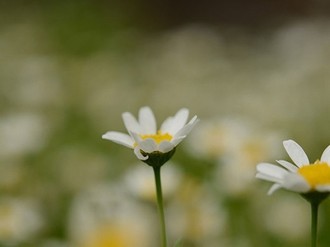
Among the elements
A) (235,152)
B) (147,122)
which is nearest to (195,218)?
(235,152)

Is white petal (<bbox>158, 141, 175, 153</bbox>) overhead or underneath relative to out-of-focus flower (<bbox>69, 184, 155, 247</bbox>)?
overhead

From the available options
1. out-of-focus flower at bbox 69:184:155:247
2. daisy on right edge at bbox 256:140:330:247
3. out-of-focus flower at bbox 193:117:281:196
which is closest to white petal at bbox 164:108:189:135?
daisy on right edge at bbox 256:140:330:247

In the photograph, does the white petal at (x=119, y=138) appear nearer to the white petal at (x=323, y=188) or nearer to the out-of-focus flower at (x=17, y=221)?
the white petal at (x=323, y=188)

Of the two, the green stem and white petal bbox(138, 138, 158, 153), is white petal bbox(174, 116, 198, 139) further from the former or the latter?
the green stem

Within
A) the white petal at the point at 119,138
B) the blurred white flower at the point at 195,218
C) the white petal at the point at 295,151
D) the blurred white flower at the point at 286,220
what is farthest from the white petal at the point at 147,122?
the blurred white flower at the point at 286,220

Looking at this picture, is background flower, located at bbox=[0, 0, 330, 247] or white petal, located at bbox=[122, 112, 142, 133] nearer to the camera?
white petal, located at bbox=[122, 112, 142, 133]

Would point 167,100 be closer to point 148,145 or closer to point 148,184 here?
point 148,184

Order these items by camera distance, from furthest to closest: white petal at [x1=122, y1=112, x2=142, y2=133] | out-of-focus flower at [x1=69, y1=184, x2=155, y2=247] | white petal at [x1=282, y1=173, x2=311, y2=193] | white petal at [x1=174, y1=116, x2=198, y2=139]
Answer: out-of-focus flower at [x1=69, y1=184, x2=155, y2=247] < white petal at [x1=122, y1=112, x2=142, y2=133] < white petal at [x1=174, y1=116, x2=198, y2=139] < white petal at [x1=282, y1=173, x2=311, y2=193]
